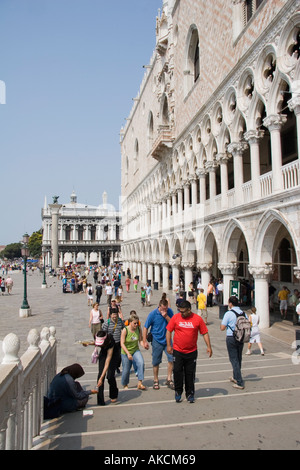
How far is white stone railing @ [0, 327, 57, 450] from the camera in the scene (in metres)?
3.01

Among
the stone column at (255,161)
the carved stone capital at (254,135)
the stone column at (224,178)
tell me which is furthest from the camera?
the stone column at (224,178)

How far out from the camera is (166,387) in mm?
6359

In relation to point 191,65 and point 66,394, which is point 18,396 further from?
point 191,65

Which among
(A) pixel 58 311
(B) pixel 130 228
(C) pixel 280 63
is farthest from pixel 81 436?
(B) pixel 130 228

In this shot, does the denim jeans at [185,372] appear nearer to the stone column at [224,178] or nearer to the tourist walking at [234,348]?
the tourist walking at [234,348]

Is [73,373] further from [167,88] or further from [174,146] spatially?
[167,88]

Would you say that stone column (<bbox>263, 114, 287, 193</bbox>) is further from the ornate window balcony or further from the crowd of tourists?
the ornate window balcony

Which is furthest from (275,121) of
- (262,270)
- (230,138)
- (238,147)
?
(262,270)

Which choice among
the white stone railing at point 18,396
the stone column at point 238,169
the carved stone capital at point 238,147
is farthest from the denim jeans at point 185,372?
the carved stone capital at point 238,147

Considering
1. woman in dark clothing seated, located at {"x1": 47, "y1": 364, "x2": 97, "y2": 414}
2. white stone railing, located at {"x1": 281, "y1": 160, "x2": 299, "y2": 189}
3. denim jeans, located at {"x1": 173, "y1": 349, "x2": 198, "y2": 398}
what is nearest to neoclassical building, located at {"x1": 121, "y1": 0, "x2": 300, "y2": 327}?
white stone railing, located at {"x1": 281, "y1": 160, "x2": 299, "y2": 189}

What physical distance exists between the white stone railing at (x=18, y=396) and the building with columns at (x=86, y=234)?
91.3m

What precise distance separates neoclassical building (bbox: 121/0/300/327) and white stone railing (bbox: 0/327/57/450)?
→ 8.12m

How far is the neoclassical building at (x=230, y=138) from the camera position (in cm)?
1176

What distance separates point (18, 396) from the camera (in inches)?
132
